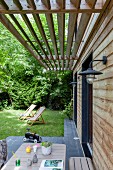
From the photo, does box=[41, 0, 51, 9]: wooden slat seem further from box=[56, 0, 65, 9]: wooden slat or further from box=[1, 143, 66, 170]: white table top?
box=[1, 143, 66, 170]: white table top

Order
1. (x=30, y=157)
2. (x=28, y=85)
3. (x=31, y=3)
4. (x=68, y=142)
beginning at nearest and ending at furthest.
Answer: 1. (x=31, y=3)
2. (x=30, y=157)
3. (x=68, y=142)
4. (x=28, y=85)

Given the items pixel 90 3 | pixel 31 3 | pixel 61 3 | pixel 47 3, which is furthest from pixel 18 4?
pixel 90 3

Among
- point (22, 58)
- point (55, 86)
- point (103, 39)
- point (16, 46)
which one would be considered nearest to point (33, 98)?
point (55, 86)

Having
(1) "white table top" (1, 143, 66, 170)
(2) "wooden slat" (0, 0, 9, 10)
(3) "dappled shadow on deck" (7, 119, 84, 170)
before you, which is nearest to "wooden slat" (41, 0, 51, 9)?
(2) "wooden slat" (0, 0, 9, 10)

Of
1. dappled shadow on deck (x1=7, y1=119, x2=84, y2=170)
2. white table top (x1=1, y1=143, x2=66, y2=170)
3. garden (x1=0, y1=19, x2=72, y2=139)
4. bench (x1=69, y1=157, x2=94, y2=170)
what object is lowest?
dappled shadow on deck (x1=7, y1=119, x2=84, y2=170)

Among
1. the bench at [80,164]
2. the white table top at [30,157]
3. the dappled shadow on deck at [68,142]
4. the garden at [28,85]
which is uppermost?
the garden at [28,85]

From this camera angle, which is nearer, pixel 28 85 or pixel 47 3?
pixel 47 3

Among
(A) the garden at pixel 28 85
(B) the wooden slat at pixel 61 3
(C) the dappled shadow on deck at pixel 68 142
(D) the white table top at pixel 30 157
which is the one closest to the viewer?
(B) the wooden slat at pixel 61 3

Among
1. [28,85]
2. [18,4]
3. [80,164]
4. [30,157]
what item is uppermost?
[18,4]

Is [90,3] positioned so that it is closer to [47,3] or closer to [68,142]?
[47,3]

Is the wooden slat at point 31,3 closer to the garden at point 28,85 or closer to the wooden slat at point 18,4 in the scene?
the wooden slat at point 18,4

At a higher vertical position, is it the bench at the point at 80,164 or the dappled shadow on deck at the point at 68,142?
the bench at the point at 80,164

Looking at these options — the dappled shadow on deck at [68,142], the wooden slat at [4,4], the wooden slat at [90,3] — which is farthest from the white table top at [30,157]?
the wooden slat at [90,3]

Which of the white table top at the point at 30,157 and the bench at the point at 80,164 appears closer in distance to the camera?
the white table top at the point at 30,157
